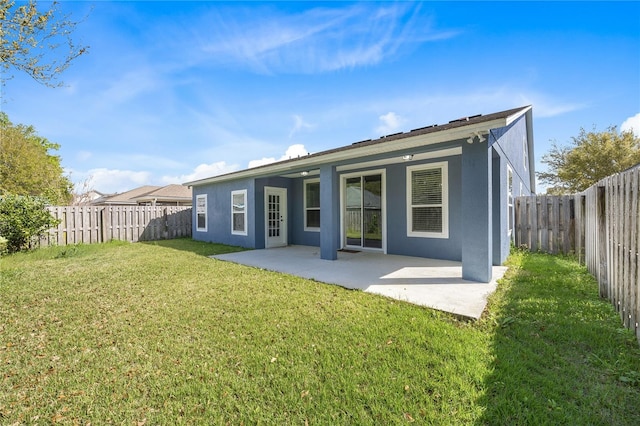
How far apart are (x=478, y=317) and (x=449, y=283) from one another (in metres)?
1.59

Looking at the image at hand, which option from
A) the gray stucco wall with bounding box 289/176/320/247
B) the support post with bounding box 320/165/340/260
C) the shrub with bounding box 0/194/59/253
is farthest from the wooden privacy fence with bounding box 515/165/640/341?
the shrub with bounding box 0/194/59/253

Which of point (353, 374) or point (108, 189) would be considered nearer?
point (353, 374)

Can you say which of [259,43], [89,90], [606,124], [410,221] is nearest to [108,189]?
[89,90]

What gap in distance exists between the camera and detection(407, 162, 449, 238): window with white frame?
7016mm

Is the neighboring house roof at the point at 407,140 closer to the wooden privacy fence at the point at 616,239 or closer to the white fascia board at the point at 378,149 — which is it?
the white fascia board at the point at 378,149

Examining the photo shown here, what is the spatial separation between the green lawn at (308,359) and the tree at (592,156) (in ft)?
67.8

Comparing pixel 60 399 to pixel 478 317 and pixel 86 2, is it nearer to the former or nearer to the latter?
pixel 478 317

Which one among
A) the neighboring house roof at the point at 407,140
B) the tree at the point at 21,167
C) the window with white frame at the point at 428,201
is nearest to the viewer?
the neighboring house roof at the point at 407,140

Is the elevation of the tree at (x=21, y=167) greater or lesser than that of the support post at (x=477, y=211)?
greater

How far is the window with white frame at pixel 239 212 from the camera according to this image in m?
10.4

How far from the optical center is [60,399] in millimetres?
2174

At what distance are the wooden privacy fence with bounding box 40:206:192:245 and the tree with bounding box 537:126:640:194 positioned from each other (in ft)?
87.2

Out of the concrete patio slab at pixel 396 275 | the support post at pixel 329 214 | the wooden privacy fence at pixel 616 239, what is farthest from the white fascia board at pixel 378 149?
the concrete patio slab at pixel 396 275

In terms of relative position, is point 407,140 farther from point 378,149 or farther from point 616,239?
point 616,239
